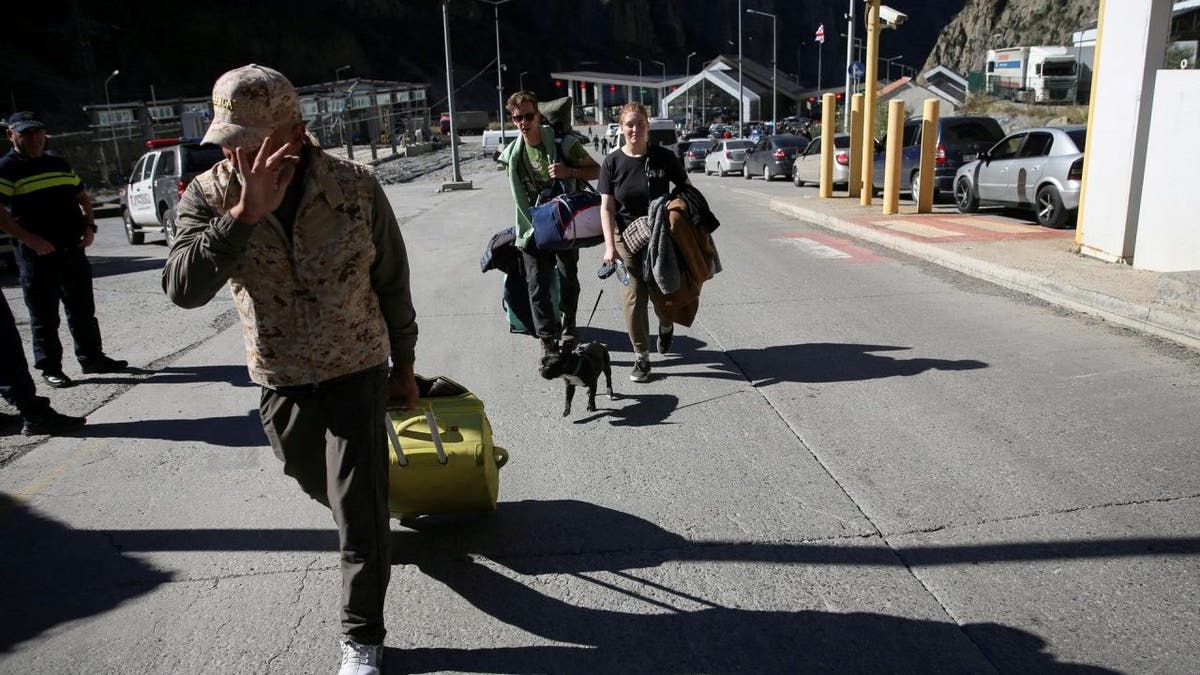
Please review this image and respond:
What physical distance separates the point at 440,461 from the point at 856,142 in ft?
52.4

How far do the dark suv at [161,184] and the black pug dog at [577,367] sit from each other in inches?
423

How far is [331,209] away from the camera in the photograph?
277 cm

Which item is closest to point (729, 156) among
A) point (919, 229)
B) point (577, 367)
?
point (919, 229)

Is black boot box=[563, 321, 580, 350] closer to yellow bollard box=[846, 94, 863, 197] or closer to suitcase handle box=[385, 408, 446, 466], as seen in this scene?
suitcase handle box=[385, 408, 446, 466]

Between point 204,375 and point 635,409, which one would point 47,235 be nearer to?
point 204,375

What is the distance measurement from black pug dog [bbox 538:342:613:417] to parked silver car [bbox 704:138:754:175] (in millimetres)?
27293

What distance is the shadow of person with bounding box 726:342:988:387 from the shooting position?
6070 mm

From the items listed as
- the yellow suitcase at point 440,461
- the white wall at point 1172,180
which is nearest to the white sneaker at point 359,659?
the yellow suitcase at point 440,461

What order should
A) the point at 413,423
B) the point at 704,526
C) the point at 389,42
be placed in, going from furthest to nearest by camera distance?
1. the point at 389,42
2. the point at 704,526
3. the point at 413,423

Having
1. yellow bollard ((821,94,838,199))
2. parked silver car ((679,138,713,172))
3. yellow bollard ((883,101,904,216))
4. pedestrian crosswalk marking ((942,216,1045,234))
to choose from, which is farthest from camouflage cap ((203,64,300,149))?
parked silver car ((679,138,713,172))

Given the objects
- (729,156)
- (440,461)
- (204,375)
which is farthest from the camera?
(729,156)

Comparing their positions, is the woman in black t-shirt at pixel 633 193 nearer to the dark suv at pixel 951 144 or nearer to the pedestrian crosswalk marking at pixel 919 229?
the pedestrian crosswalk marking at pixel 919 229

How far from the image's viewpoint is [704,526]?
12.8 feet

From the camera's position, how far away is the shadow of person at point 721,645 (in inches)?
114
